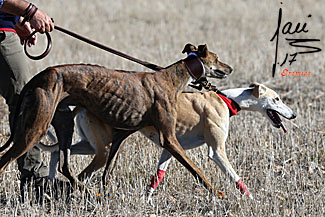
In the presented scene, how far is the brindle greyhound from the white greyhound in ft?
1.39

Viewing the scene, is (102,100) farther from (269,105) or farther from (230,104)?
(269,105)

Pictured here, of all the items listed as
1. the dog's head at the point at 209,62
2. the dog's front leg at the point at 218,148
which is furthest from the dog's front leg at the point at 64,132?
the dog's front leg at the point at 218,148

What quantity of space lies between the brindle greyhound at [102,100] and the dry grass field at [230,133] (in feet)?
1.54

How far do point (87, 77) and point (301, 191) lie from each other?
248cm

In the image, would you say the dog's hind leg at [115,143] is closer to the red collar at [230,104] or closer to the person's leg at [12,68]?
the person's leg at [12,68]

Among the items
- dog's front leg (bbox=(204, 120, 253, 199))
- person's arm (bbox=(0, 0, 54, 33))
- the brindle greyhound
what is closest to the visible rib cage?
the brindle greyhound

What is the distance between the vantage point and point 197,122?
213 inches

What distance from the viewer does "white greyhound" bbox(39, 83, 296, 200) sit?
5.07 meters

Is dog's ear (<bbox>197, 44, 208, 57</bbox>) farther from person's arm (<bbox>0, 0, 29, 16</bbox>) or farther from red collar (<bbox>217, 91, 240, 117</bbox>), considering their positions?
person's arm (<bbox>0, 0, 29, 16</bbox>)

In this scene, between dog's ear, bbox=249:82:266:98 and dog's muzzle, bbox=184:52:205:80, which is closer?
dog's muzzle, bbox=184:52:205:80

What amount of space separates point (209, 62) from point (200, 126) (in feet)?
2.74

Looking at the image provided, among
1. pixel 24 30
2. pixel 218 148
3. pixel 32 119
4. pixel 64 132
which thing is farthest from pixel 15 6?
pixel 218 148

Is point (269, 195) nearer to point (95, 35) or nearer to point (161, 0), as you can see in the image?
point (95, 35)

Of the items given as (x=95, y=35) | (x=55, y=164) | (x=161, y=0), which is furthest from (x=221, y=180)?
(x=161, y=0)
